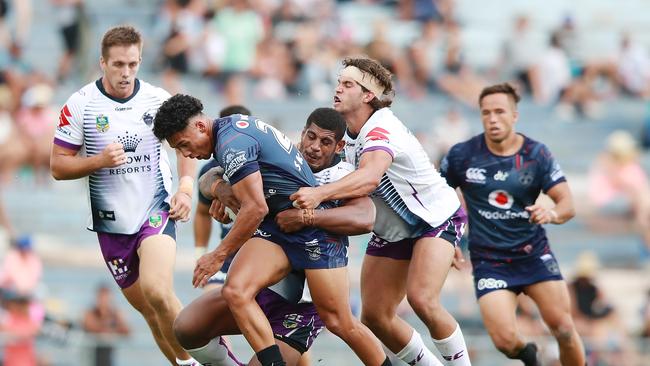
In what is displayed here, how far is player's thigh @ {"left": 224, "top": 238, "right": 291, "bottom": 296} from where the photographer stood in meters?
9.80

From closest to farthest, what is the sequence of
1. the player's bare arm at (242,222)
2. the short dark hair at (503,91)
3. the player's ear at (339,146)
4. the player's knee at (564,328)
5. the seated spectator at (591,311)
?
the player's bare arm at (242,222) < the player's ear at (339,146) < the player's knee at (564,328) < the short dark hair at (503,91) < the seated spectator at (591,311)

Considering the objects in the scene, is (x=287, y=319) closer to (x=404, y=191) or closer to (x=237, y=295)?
(x=237, y=295)

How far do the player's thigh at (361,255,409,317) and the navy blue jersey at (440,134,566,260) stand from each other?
1230mm

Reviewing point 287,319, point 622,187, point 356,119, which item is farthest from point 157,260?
point 622,187

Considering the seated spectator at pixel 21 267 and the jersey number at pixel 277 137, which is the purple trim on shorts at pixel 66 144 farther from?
the seated spectator at pixel 21 267

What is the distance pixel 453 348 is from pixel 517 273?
1265mm

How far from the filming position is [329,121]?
10398 millimetres

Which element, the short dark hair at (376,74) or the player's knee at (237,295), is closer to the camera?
the player's knee at (237,295)

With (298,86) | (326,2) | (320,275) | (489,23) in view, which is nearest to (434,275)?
(320,275)

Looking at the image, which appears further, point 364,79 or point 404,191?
point 404,191

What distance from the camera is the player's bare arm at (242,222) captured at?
9.63 meters

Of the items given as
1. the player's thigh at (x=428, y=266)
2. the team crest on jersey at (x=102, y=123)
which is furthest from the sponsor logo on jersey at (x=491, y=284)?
the team crest on jersey at (x=102, y=123)

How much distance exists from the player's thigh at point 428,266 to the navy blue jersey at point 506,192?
114 centimetres

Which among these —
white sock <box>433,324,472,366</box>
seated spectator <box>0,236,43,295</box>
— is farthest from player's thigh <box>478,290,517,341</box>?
seated spectator <box>0,236,43,295</box>
